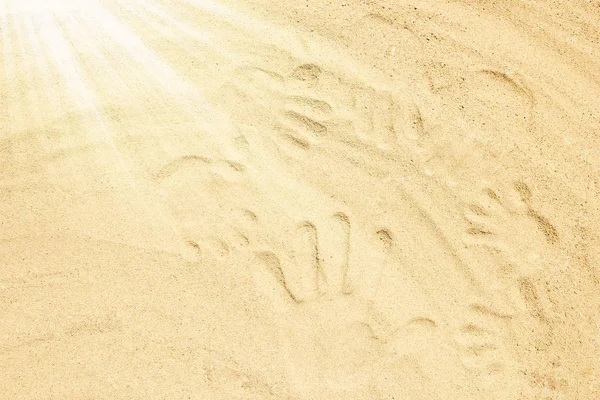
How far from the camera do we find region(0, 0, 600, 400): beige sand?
2.32 m

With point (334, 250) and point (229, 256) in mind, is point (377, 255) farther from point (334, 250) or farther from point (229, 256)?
point (229, 256)

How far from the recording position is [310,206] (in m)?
2.38

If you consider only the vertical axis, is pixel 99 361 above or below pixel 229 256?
below

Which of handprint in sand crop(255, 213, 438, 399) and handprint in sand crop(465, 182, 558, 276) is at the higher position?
handprint in sand crop(465, 182, 558, 276)

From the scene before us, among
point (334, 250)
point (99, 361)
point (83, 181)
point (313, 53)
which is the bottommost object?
point (99, 361)

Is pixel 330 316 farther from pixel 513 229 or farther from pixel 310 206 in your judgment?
pixel 513 229

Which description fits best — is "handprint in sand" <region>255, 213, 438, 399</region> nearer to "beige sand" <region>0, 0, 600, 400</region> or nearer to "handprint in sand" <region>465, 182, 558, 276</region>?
"beige sand" <region>0, 0, 600, 400</region>

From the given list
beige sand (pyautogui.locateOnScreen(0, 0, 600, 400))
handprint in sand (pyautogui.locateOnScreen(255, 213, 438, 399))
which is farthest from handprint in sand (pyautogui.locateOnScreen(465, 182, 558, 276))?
handprint in sand (pyautogui.locateOnScreen(255, 213, 438, 399))

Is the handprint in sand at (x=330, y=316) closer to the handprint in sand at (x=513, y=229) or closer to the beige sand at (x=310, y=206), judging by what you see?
the beige sand at (x=310, y=206)

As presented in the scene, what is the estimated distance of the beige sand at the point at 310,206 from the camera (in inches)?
91.2

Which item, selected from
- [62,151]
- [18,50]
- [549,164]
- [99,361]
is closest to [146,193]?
[62,151]

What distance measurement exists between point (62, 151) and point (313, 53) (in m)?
1.35

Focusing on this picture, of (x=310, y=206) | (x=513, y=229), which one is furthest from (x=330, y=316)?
(x=513, y=229)

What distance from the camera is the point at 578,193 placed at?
92.0 inches
